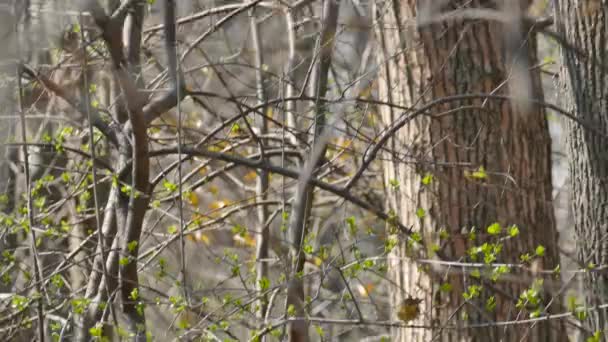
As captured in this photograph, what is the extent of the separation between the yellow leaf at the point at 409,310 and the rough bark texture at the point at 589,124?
31.7 inches

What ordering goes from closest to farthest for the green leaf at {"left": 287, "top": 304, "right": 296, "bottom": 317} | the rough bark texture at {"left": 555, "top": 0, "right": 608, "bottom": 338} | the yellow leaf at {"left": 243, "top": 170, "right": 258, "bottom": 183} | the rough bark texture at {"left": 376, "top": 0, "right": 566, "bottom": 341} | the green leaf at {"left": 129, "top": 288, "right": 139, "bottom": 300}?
the green leaf at {"left": 287, "top": 304, "right": 296, "bottom": 317} < the green leaf at {"left": 129, "top": 288, "right": 139, "bottom": 300} < the rough bark texture at {"left": 555, "top": 0, "right": 608, "bottom": 338} < the rough bark texture at {"left": 376, "top": 0, "right": 566, "bottom": 341} < the yellow leaf at {"left": 243, "top": 170, "right": 258, "bottom": 183}

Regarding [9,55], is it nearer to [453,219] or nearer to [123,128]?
[123,128]

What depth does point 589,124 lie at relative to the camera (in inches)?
146

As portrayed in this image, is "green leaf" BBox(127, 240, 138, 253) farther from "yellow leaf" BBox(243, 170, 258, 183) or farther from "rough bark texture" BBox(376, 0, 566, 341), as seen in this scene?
"yellow leaf" BBox(243, 170, 258, 183)

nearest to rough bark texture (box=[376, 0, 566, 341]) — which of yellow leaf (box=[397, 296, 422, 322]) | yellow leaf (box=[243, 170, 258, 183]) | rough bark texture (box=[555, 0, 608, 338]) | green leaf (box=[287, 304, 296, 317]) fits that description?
yellow leaf (box=[397, 296, 422, 322])

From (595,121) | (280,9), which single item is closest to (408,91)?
(280,9)

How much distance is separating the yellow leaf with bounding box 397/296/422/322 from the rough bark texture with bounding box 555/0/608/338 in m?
0.81

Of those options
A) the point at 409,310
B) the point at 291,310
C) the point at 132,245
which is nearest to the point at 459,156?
the point at 409,310

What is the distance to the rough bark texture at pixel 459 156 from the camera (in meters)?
4.68

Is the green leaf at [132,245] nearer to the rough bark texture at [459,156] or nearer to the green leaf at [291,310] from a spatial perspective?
the green leaf at [291,310]

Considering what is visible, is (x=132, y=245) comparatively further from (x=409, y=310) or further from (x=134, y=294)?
(x=409, y=310)

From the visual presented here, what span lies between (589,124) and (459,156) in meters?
1.14

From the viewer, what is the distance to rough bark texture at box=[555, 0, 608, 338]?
374 centimetres

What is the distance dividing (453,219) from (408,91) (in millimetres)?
746
